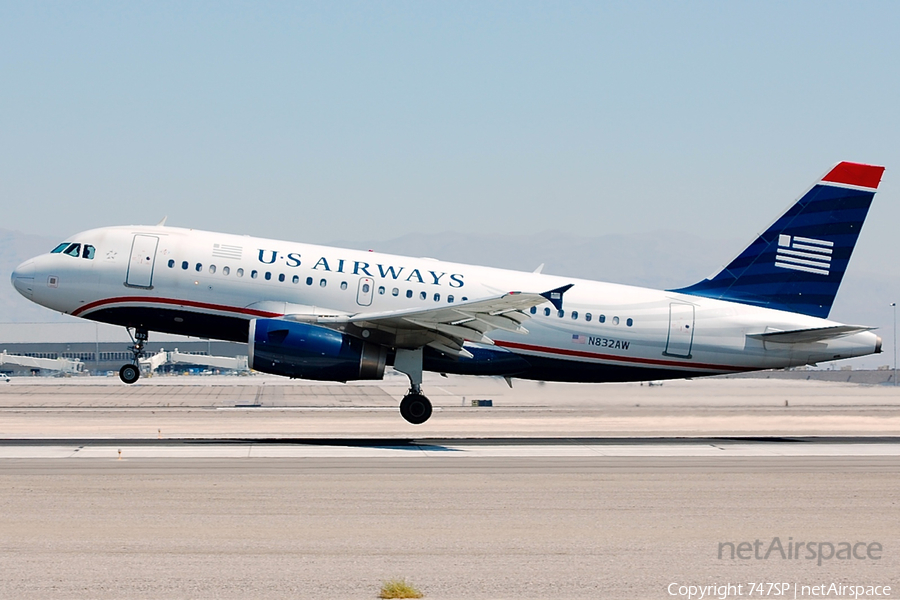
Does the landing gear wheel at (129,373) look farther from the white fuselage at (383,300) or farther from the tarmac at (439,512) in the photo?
the tarmac at (439,512)

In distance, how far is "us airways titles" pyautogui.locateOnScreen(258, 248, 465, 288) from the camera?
2902cm

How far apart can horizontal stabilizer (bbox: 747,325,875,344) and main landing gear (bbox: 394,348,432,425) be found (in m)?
10.6

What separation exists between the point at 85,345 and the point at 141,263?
465 feet

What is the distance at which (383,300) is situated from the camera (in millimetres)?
29156

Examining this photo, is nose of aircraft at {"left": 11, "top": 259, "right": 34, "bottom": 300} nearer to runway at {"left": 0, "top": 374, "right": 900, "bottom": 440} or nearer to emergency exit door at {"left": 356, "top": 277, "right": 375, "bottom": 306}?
runway at {"left": 0, "top": 374, "right": 900, "bottom": 440}

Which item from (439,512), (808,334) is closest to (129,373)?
(439,512)

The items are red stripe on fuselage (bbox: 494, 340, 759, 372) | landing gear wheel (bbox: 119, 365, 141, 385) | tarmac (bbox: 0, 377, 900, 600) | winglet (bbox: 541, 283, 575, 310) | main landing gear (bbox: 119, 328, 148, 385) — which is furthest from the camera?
red stripe on fuselage (bbox: 494, 340, 759, 372)

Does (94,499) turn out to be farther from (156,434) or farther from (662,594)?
(156,434)

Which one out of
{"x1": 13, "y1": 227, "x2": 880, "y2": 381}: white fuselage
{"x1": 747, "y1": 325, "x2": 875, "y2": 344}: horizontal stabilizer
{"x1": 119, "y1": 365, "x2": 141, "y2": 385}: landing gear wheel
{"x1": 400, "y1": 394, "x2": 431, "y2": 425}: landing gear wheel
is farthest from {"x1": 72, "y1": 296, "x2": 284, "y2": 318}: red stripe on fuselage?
{"x1": 747, "y1": 325, "x2": 875, "y2": 344}: horizontal stabilizer

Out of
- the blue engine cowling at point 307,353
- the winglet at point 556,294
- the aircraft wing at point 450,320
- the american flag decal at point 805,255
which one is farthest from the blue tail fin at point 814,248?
the blue engine cowling at point 307,353

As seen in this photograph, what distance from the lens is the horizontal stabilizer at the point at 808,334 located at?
2983cm

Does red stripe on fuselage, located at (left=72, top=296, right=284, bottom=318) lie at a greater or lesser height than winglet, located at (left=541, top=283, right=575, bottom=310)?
lesser

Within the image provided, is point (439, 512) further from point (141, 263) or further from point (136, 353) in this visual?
point (136, 353)

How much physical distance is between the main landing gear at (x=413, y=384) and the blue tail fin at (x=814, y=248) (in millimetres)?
9773
